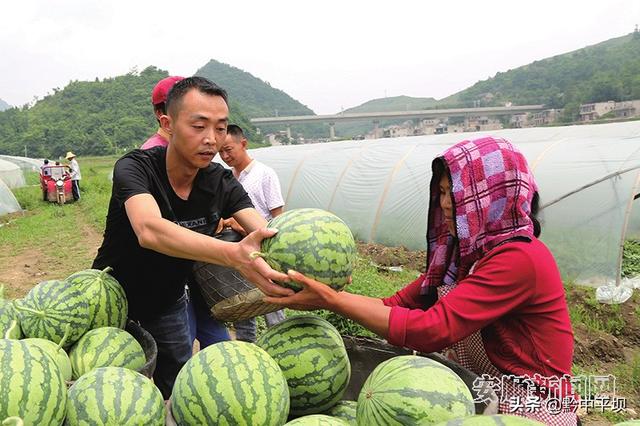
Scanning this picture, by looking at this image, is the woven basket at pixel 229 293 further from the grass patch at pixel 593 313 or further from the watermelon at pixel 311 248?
the grass patch at pixel 593 313

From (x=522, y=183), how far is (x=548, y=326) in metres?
0.63

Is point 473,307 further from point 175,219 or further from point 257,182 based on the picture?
point 257,182

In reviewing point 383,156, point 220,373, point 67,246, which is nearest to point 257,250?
point 220,373

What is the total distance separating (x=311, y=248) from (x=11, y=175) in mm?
27931

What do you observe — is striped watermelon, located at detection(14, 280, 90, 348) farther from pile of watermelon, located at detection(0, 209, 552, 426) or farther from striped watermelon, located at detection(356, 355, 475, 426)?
striped watermelon, located at detection(356, 355, 475, 426)

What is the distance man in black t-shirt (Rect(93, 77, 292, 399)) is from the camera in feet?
7.35

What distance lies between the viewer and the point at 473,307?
6.88 feet

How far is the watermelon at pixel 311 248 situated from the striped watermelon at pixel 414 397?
0.46m

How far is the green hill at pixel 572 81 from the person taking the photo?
151 ft

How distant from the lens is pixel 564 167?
8.99 m

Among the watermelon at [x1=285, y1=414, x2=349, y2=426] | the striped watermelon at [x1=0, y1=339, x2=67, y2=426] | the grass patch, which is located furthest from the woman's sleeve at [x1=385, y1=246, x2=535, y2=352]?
the grass patch

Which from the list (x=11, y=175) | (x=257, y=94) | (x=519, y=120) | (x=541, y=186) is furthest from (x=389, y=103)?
(x=541, y=186)

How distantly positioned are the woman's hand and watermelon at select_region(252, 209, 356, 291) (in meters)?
0.03

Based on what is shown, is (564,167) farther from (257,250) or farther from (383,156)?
(257,250)
